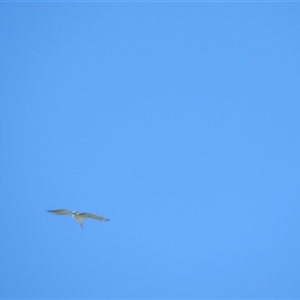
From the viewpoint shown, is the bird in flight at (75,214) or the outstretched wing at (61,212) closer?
the bird in flight at (75,214)

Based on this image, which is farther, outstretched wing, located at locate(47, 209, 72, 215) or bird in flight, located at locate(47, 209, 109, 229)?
outstretched wing, located at locate(47, 209, 72, 215)

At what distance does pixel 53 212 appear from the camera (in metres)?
22.2

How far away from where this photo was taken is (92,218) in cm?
2219

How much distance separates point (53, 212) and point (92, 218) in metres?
1.21

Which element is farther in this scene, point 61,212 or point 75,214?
point 75,214
